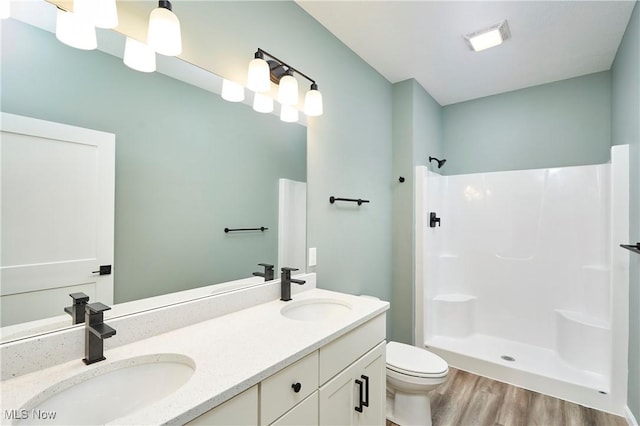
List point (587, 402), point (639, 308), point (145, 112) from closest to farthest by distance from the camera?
point (145, 112), point (639, 308), point (587, 402)

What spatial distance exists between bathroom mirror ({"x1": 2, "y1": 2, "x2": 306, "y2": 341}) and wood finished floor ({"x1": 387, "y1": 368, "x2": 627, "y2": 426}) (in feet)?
5.35

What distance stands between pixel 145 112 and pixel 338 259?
1.45 meters

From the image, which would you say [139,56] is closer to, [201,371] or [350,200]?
[201,371]

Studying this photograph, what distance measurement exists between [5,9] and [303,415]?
59.2 inches

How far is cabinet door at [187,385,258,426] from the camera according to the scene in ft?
2.35

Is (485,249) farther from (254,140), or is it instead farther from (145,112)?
(145,112)

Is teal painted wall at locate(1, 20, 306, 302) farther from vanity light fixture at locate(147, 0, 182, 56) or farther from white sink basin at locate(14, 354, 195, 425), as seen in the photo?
white sink basin at locate(14, 354, 195, 425)

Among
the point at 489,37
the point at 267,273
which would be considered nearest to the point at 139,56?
the point at 267,273

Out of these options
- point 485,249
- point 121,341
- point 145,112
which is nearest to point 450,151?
point 485,249

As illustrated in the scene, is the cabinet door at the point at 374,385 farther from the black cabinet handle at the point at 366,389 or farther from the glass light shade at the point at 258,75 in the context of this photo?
the glass light shade at the point at 258,75

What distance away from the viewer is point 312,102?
5.62 ft

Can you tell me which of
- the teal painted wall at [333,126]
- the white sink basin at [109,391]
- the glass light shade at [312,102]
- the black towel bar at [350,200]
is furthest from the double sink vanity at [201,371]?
the glass light shade at [312,102]

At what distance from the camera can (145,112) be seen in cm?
111

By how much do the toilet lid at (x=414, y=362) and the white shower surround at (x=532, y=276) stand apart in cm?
69
